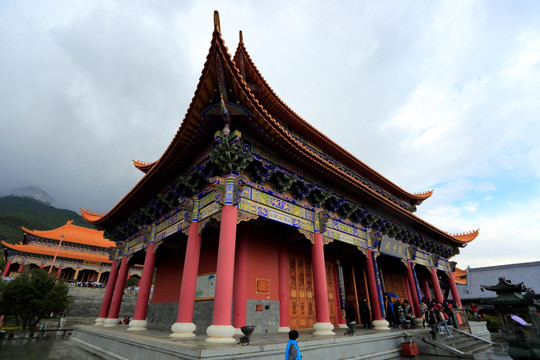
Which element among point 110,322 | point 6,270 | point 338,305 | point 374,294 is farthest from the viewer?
point 6,270

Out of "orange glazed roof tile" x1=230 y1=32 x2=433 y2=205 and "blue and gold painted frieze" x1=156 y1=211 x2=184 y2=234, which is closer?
"blue and gold painted frieze" x1=156 y1=211 x2=184 y2=234

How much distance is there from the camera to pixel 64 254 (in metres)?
40.6

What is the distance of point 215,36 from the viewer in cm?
566

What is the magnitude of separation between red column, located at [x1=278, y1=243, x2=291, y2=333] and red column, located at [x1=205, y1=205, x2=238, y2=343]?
153 inches

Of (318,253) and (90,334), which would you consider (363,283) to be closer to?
(318,253)

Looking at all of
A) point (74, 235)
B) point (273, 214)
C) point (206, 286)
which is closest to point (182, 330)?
point (206, 286)

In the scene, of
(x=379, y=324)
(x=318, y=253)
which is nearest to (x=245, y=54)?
(x=318, y=253)

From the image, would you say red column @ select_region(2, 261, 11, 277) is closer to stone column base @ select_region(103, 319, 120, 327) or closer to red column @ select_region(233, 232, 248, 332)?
stone column base @ select_region(103, 319, 120, 327)

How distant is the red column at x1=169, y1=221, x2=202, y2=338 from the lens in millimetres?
7000

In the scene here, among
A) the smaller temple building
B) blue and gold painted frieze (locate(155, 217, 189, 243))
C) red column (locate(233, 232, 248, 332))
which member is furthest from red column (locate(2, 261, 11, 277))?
red column (locate(233, 232, 248, 332))

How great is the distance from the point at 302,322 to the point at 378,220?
5.75 metres

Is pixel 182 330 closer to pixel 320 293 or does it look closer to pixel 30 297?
pixel 320 293

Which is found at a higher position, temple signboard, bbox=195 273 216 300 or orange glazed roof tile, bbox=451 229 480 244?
orange glazed roof tile, bbox=451 229 480 244

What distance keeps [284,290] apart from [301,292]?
1.08 meters
